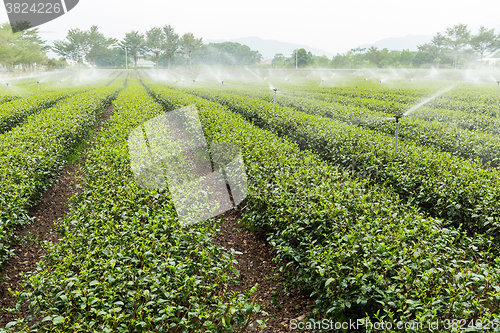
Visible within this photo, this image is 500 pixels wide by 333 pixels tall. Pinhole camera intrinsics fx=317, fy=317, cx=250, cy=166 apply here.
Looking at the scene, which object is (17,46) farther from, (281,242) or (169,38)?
(281,242)

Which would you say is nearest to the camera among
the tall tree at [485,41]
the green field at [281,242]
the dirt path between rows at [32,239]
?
the green field at [281,242]

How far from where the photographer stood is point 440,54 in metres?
62.6

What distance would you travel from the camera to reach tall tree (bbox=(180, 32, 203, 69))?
233 ft

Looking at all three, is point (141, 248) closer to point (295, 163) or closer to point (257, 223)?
point (257, 223)

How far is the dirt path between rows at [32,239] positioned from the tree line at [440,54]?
60796mm

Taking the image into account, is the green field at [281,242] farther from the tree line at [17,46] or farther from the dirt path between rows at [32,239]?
the tree line at [17,46]

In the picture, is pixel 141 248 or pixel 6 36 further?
pixel 6 36

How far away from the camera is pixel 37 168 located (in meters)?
4.94

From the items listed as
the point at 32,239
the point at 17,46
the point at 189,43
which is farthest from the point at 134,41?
the point at 32,239

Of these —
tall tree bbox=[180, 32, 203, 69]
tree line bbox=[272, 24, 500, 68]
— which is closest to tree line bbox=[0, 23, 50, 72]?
tall tree bbox=[180, 32, 203, 69]

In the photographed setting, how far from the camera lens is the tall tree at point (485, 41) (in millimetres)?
56406

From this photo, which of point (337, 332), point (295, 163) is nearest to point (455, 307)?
point (337, 332)

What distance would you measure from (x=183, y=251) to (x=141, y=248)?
317 millimetres

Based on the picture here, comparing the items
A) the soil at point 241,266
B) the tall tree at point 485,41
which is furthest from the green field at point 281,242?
the tall tree at point 485,41
